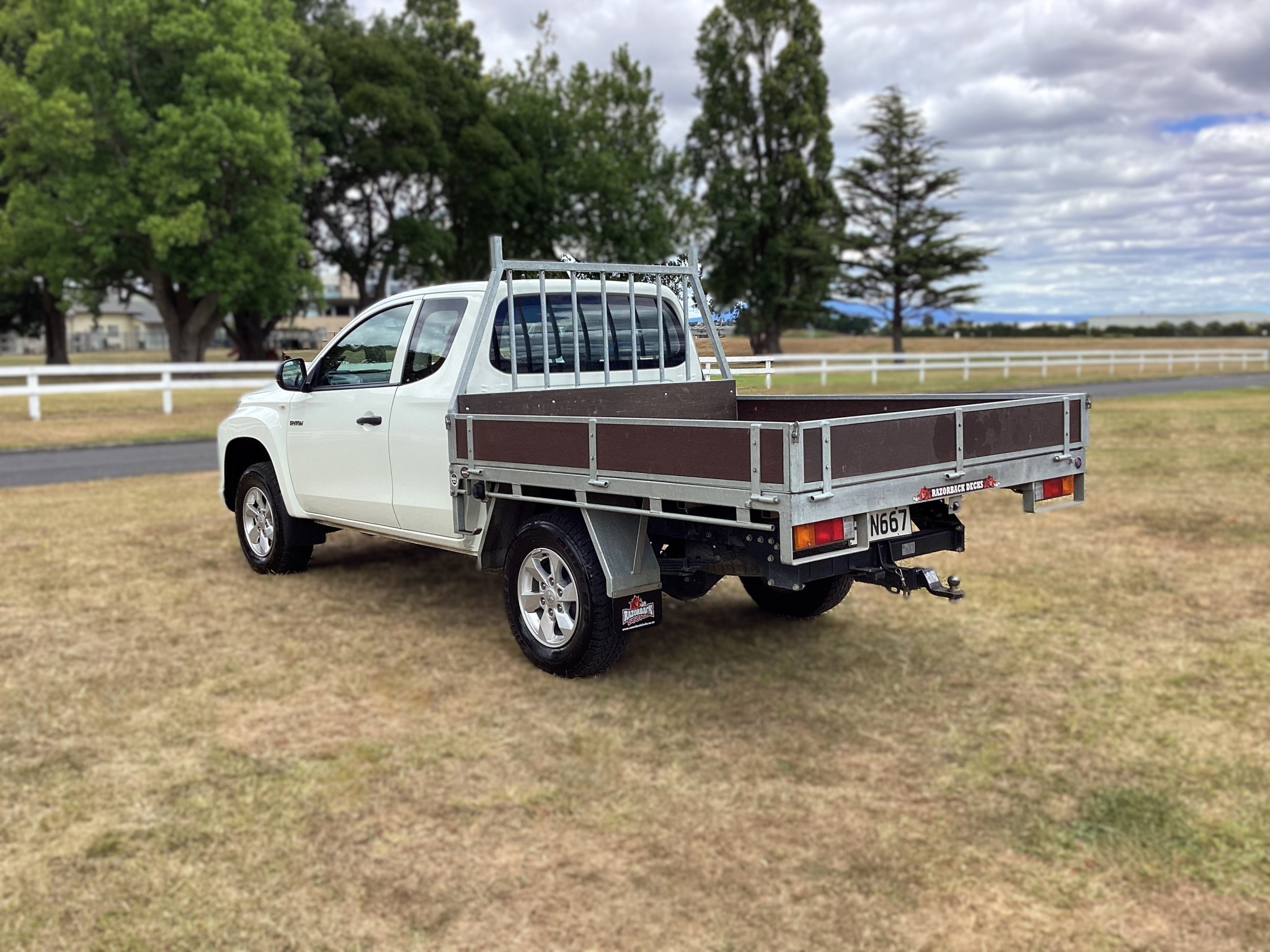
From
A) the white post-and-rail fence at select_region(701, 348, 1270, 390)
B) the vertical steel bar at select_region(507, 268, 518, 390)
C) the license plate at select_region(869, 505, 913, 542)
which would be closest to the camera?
the license plate at select_region(869, 505, 913, 542)

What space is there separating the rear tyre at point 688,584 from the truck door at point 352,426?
195 centimetres

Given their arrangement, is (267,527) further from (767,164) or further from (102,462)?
(767,164)

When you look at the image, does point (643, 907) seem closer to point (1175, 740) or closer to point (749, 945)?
point (749, 945)

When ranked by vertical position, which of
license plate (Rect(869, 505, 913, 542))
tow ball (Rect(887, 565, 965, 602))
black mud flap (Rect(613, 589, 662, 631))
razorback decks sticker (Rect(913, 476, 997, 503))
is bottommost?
black mud flap (Rect(613, 589, 662, 631))

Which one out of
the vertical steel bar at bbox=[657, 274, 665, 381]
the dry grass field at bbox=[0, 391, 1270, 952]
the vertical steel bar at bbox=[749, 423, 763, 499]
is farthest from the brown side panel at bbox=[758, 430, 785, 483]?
the vertical steel bar at bbox=[657, 274, 665, 381]

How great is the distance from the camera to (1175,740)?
4629 mm

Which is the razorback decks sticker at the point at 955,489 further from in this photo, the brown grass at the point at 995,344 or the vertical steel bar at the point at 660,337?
the brown grass at the point at 995,344

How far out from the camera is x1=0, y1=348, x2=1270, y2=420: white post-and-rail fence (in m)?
21.0

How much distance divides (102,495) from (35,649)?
613cm

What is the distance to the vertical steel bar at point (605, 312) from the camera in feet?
21.4

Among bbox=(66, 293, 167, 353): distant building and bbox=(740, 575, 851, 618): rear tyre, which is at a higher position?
bbox=(66, 293, 167, 353): distant building

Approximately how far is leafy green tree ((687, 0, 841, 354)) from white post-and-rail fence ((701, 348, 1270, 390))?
13187 millimetres

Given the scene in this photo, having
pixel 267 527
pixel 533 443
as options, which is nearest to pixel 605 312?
pixel 533 443

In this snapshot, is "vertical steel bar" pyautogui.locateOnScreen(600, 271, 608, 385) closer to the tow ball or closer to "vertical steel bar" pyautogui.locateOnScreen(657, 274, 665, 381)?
"vertical steel bar" pyautogui.locateOnScreen(657, 274, 665, 381)
